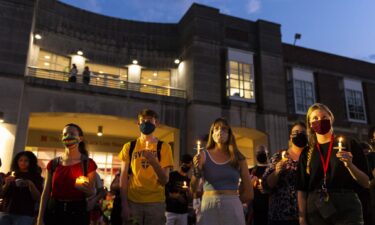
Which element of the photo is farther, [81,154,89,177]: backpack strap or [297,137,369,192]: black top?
[81,154,89,177]: backpack strap

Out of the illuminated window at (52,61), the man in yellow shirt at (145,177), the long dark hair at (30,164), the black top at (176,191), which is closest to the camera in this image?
the man in yellow shirt at (145,177)

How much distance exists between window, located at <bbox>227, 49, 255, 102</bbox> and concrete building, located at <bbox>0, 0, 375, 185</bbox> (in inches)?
2.6

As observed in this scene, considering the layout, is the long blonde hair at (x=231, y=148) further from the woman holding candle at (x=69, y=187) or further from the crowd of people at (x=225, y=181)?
the woman holding candle at (x=69, y=187)

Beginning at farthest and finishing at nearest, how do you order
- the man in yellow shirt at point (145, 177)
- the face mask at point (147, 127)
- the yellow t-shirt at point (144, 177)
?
the face mask at point (147, 127) → the yellow t-shirt at point (144, 177) → the man in yellow shirt at point (145, 177)

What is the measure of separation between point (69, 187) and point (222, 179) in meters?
1.87

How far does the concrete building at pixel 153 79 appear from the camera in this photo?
18203mm

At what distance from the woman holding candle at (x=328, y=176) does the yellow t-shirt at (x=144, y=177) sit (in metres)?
1.81

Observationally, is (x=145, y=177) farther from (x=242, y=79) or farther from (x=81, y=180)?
(x=242, y=79)

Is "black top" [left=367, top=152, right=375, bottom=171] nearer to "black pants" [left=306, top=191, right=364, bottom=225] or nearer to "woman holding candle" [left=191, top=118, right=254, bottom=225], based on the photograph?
"black pants" [left=306, top=191, right=364, bottom=225]

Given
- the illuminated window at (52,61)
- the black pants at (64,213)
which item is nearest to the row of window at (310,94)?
the illuminated window at (52,61)

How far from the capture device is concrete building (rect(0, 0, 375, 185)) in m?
18.2

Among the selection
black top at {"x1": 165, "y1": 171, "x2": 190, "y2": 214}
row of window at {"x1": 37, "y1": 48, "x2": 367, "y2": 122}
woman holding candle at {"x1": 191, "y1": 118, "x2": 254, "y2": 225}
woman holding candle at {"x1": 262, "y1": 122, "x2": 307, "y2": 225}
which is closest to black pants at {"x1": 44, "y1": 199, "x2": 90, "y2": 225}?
woman holding candle at {"x1": 191, "y1": 118, "x2": 254, "y2": 225}

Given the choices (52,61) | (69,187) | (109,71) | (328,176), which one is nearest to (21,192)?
(69,187)

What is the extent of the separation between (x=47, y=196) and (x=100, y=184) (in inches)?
29.1
